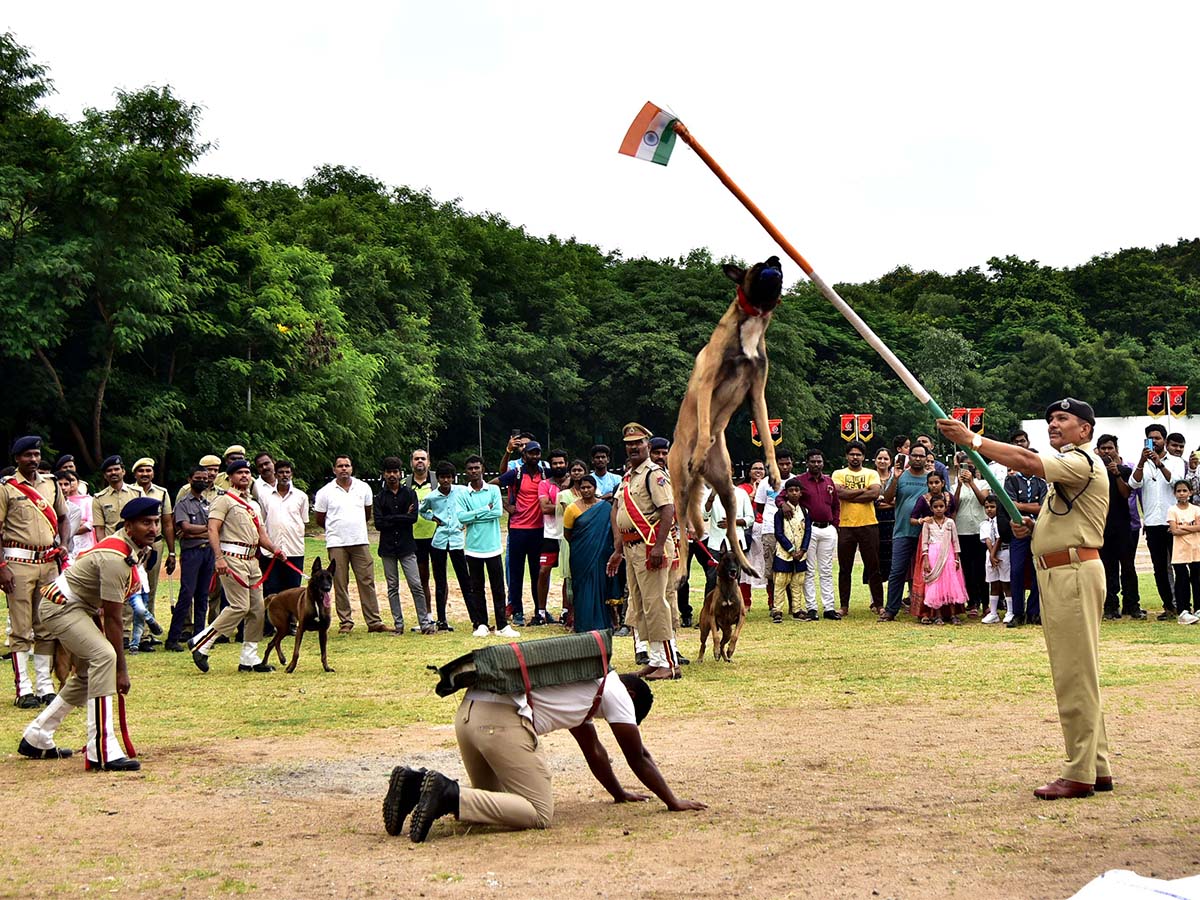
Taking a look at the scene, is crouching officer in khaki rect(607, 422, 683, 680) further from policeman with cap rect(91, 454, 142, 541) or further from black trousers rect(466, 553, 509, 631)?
policeman with cap rect(91, 454, 142, 541)

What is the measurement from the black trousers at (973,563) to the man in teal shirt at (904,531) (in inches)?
24.1

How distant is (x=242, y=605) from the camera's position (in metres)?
13.0

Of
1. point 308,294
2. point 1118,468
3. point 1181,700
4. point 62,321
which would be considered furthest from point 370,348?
point 1181,700

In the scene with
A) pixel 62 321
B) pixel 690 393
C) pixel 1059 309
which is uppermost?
pixel 1059 309

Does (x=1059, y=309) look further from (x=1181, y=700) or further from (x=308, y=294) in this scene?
(x=1181, y=700)

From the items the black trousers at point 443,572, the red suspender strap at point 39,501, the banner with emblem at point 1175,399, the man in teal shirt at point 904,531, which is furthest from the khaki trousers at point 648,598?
the banner with emblem at point 1175,399

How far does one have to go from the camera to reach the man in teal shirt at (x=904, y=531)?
16.8 metres

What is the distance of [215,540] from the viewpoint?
42.3ft

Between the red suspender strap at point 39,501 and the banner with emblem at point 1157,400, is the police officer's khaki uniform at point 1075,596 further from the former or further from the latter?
the banner with emblem at point 1157,400

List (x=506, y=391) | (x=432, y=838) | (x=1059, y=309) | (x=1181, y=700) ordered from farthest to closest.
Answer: (x=1059, y=309) < (x=506, y=391) < (x=1181, y=700) < (x=432, y=838)

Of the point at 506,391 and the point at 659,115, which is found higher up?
the point at 506,391

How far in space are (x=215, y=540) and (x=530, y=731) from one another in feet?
Answer: 23.1

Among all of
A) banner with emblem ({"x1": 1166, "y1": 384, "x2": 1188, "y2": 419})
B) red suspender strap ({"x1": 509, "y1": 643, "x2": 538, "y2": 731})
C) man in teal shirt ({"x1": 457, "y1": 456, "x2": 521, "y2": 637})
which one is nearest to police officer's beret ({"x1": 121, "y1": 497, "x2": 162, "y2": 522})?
red suspender strap ({"x1": 509, "y1": 643, "x2": 538, "y2": 731})

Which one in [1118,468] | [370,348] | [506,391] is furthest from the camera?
[506,391]
